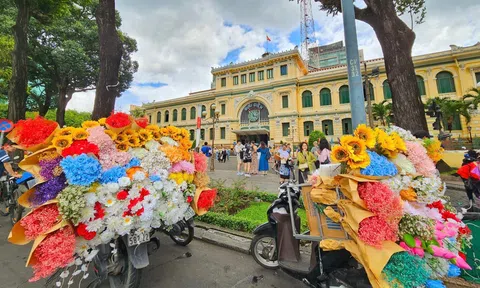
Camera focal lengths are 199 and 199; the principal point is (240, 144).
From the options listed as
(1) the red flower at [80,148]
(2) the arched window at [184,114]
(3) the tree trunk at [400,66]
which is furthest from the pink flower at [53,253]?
(2) the arched window at [184,114]

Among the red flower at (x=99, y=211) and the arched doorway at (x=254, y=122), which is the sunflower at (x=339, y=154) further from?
the arched doorway at (x=254, y=122)

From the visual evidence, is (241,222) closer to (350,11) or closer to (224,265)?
(224,265)

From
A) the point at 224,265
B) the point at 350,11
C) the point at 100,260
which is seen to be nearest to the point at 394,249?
the point at 224,265

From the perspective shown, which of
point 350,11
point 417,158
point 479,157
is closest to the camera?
point 417,158

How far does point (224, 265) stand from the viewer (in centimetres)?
284

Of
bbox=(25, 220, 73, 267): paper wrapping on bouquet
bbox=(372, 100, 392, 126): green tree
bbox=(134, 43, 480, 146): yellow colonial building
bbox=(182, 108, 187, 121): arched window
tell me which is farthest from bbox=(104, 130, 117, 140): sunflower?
bbox=(182, 108, 187, 121): arched window

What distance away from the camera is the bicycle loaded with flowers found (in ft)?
4.96

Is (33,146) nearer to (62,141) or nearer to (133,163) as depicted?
(62,141)

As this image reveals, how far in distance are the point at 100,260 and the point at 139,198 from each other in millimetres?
801

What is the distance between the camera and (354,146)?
69.1 inches

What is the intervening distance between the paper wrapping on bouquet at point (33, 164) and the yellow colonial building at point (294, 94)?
969 inches

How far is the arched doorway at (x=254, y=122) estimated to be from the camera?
29.0 m

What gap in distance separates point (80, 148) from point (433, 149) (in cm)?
355

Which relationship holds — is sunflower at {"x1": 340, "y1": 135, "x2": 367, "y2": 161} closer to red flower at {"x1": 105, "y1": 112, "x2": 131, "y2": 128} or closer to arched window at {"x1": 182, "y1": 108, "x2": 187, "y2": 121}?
red flower at {"x1": 105, "y1": 112, "x2": 131, "y2": 128}
